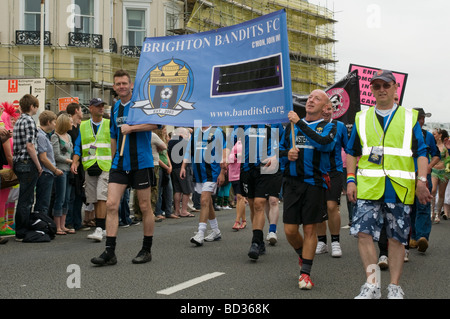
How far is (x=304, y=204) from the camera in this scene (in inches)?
243

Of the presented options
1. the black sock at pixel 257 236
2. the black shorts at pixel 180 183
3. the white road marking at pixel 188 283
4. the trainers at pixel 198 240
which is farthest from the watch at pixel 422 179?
the black shorts at pixel 180 183

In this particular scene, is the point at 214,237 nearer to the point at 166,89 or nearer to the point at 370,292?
the point at 166,89

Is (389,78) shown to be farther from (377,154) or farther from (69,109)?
(69,109)

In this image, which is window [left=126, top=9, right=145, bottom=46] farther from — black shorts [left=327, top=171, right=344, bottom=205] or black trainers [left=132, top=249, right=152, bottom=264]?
black trainers [left=132, top=249, right=152, bottom=264]

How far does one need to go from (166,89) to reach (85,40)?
2888 cm

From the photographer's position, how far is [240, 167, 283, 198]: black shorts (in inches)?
317

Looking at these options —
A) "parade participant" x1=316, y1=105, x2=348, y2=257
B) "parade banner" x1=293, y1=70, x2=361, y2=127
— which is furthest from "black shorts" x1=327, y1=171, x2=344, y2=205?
"parade banner" x1=293, y1=70, x2=361, y2=127


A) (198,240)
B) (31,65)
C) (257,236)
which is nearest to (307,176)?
(257,236)

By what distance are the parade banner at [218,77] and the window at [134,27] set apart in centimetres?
3016

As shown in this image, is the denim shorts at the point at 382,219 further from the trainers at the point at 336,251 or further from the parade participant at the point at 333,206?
the parade participant at the point at 333,206

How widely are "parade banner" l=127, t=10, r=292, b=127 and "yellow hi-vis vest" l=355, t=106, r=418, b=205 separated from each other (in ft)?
4.01

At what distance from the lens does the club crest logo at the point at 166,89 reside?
284 inches
